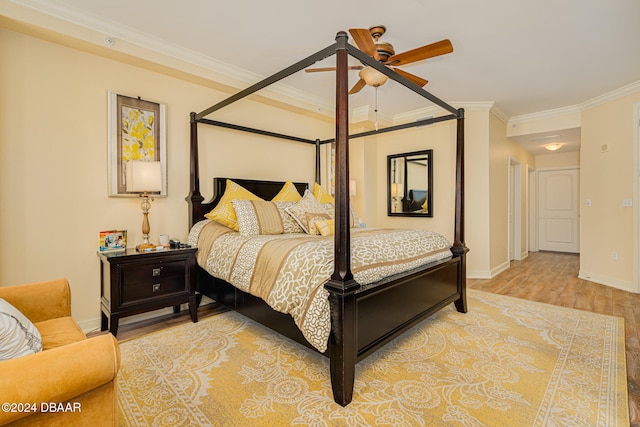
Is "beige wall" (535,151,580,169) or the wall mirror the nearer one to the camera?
the wall mirror

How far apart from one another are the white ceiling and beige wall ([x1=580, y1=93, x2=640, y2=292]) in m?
0.60

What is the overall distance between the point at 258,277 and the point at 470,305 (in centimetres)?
251

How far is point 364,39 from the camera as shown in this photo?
2209 mm

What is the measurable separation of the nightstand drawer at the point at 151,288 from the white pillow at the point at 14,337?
1.33 metres

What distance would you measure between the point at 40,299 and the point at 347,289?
174 centimetres

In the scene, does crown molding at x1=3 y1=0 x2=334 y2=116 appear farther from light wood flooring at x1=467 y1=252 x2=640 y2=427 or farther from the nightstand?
light wood flooring at x1=467 y1=252 x2=640 y2=427

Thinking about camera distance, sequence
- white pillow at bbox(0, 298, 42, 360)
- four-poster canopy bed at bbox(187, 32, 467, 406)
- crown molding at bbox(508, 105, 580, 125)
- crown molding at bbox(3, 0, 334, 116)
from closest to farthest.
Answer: white pillow at bbox(0, 298, 42, 360), four-poster canopy bed at bbox(187, 32, 467, 406), crown molding at bbox(3, 0, 334, 116), crown molding at bbox(508, 105, 580, 125)

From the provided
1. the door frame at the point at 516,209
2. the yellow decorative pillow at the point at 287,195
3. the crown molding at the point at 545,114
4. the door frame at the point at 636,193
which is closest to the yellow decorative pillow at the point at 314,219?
the yellow decorative pillow at the point at 287,195

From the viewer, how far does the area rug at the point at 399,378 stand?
5.34 ft

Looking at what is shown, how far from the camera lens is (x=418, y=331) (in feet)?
8.91

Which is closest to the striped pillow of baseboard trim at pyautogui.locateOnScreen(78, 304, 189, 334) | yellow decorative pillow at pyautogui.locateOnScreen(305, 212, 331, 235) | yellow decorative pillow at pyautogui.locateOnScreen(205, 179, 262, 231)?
yellow decorative pillow at pyautogui.locateOnScreen(205, 179, 262, 231)

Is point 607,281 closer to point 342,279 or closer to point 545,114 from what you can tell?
point 545,114

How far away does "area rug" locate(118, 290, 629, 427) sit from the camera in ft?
5.34

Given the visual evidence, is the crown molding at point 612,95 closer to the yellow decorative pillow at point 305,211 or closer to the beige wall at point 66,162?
the yellow decorative pillow at point 305,211
